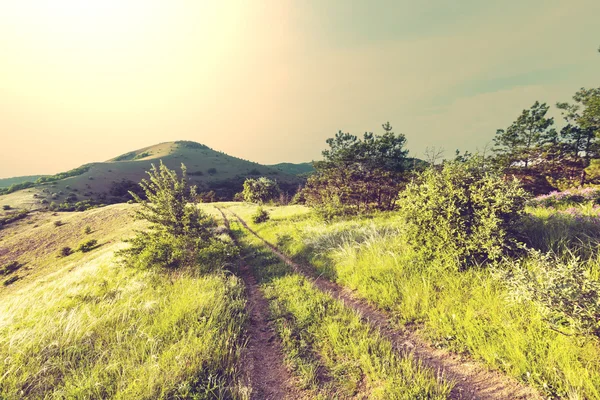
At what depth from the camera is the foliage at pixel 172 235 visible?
8.66m

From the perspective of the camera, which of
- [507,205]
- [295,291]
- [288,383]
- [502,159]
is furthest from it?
[502,159]

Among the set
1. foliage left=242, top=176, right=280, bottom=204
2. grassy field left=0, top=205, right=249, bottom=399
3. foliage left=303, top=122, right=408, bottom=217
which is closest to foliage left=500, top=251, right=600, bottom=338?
grassy field left=0, top=205, right=249, bottom=399

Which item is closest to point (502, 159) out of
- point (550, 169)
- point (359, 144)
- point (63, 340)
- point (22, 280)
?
point (550, 169)

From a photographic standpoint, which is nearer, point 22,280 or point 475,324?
point 475,324

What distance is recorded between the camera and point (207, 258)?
8914 millimetres

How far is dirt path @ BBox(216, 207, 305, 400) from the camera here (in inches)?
132

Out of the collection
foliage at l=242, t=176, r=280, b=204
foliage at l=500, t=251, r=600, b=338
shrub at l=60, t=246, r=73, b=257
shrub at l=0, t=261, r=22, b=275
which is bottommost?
shrub at l=0, t=261, r=22, b=275

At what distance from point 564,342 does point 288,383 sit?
3.97 meters

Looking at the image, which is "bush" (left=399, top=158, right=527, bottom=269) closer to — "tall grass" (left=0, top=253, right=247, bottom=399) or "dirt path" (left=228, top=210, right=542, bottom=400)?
"dirt path" (left=228, top=210, right=542, bottom=400)

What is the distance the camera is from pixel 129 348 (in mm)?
4023

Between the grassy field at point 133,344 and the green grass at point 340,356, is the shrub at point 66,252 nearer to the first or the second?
the grassy field at point 133,344

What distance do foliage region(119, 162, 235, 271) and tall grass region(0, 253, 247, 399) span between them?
91.6 inches

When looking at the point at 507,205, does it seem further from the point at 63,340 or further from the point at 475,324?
the point at 63,340

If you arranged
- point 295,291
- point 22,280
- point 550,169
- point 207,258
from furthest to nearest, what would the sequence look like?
point 550,169, point 22,280, point 207,258, point 295,291
